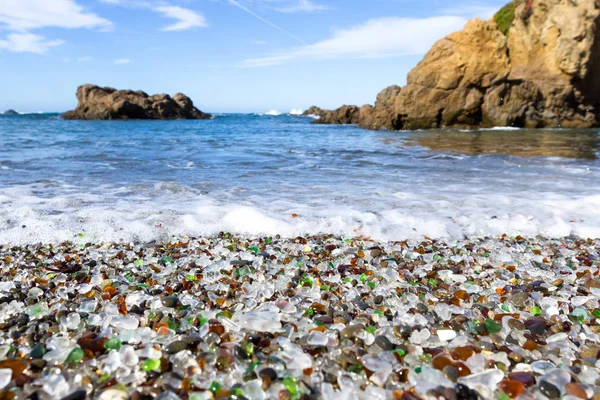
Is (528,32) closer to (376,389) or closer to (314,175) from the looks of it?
(314,175)

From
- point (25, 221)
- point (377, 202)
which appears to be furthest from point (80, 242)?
point (377, 202)

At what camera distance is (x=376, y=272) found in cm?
286

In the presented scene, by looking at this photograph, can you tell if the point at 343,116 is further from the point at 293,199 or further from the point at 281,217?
the point at 281,217

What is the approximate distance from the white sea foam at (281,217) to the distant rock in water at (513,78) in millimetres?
22743

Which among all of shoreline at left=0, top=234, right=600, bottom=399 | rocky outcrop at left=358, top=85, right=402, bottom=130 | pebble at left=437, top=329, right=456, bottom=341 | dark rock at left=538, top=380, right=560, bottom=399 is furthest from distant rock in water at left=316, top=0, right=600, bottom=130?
dark rock at left=538, top=380, right=560, bottom=399

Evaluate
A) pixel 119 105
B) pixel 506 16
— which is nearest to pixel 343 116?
pixel 506 16

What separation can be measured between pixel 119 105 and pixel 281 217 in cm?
4880

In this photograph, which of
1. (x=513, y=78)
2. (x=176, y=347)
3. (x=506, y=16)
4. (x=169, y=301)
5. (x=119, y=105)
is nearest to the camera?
(x=176, y=347)

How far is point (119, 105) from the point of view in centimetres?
4744

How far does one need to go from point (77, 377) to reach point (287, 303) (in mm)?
1047

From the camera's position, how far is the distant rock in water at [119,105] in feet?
157

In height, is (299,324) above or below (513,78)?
below

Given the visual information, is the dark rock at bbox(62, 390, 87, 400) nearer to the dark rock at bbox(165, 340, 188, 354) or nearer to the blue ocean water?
the dark rock at bbox(165, 340, 188, 354)

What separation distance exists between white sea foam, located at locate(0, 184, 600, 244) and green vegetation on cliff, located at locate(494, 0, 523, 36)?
3060cm
